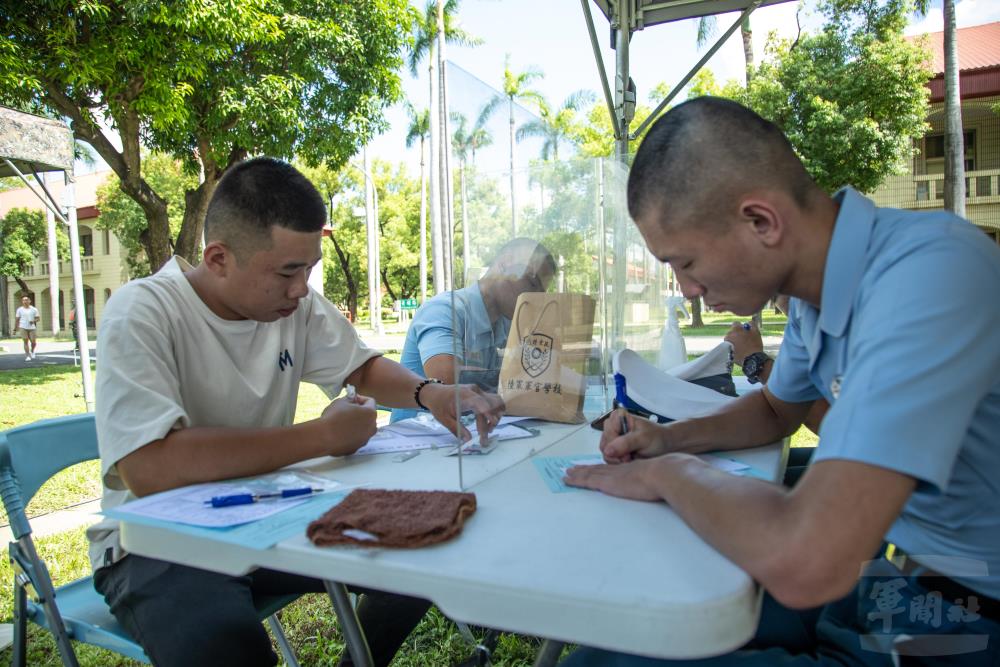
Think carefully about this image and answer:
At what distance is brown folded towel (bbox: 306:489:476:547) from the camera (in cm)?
92

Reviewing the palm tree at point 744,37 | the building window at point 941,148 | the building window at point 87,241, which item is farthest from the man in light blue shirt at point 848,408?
the building window at point 87,241

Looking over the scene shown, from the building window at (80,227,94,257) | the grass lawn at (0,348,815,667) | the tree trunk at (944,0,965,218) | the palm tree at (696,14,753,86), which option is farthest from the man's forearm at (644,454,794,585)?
the building window at (80,227,94,257)

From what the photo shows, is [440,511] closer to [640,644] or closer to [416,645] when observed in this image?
[640,644]

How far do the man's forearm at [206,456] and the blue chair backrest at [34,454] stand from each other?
1.69 feet

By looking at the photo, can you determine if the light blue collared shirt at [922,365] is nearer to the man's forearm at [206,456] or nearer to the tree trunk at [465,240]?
the tree trunk at [465,240]

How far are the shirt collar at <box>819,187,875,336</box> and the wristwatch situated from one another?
1.42 meters

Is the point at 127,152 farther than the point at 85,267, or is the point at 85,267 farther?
the point at 85,267

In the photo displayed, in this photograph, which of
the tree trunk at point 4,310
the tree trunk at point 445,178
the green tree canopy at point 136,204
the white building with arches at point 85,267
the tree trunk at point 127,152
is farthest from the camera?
the white building with arches at point 85,267

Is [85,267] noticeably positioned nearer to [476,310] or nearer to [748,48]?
[748,48]

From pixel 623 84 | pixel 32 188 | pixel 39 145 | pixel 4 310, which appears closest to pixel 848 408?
pixel 623 84

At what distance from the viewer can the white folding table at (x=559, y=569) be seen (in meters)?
0.73

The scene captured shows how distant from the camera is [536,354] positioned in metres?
1.86

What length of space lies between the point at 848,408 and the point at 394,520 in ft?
2.01

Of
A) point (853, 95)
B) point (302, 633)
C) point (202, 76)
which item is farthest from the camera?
point (853, 95)
